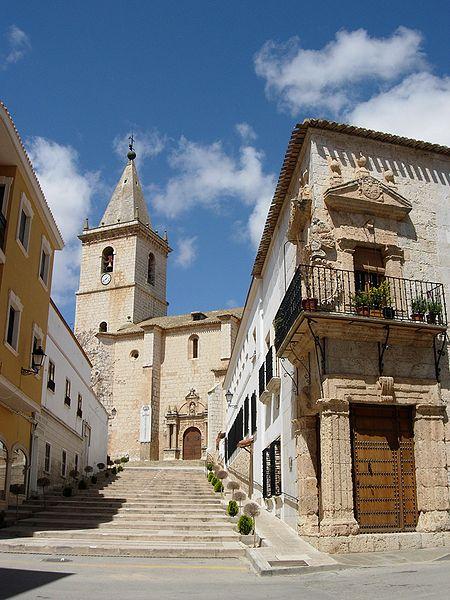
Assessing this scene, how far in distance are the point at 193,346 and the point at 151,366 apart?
360cm

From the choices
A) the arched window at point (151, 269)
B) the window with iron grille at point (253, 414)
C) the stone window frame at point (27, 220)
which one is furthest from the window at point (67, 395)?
the arched window at point (151, 269)

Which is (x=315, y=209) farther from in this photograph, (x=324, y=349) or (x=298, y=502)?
(x=298, y=502)

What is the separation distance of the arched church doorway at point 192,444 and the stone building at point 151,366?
0.08m

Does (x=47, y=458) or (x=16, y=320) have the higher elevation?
(x=16, y=320)

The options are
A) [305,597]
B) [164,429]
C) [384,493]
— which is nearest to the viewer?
[305,597]

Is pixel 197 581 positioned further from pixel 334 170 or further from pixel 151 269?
pixel 151 269

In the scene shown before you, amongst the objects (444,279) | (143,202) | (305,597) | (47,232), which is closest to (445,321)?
(444,279)

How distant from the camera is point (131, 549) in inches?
477

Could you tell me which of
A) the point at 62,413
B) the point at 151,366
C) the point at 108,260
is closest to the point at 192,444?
the point at 151,366

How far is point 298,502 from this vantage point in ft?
43.4

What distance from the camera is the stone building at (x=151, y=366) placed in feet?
157

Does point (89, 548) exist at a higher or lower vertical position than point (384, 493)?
lower

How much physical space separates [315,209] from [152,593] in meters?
8.27

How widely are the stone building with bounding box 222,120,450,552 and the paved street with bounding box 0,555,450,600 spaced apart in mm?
1766
